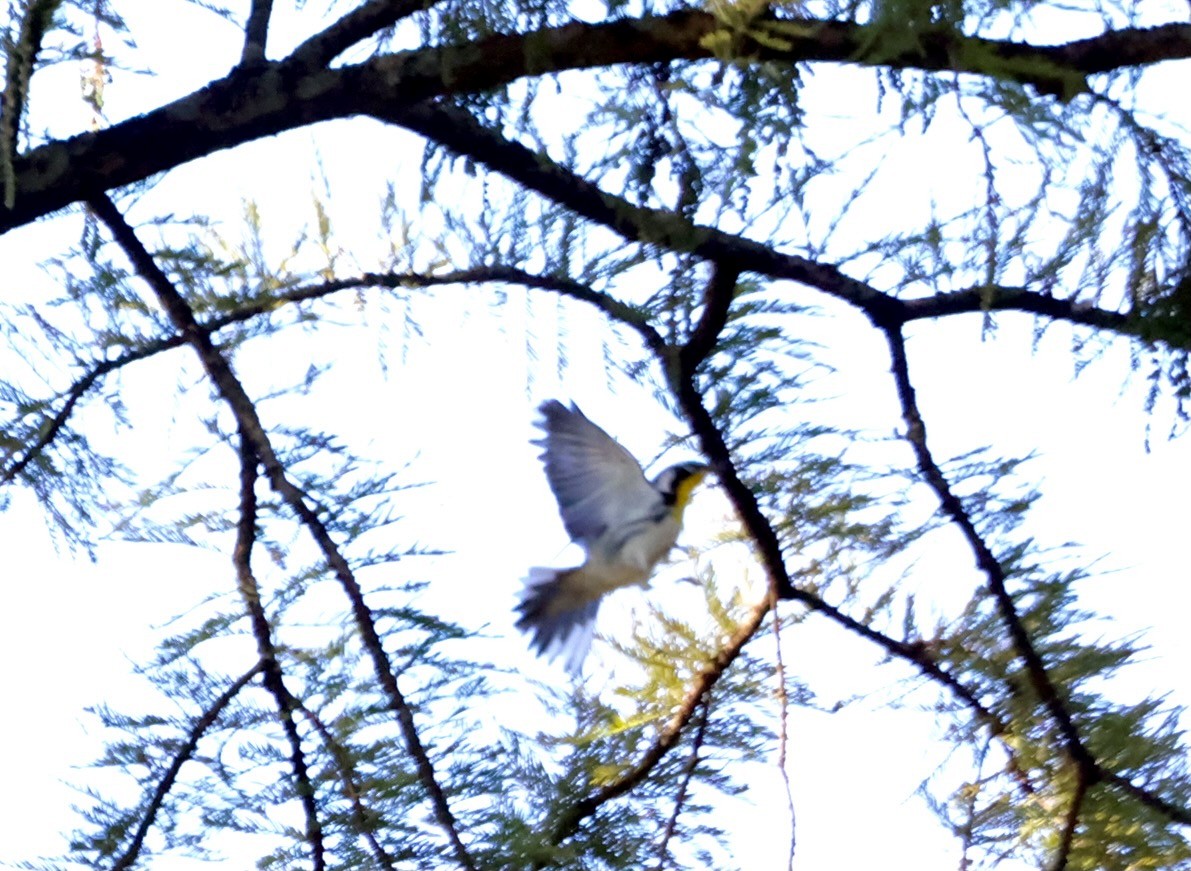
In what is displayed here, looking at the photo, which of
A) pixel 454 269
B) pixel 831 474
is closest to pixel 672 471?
pixel 831 474

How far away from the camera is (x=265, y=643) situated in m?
1.15

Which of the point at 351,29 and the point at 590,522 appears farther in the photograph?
the point at 590,522

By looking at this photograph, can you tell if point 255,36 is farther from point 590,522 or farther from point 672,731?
point 672,731

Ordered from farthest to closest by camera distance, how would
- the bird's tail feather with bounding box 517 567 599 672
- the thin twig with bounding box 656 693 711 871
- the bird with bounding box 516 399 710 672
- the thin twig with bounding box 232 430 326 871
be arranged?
the bird's tail feather with bounding box 517 567 599 672 < the bird with bounding box 516 399 710 672 < the thin twig with bounding box 656 693 711 871 < the thin twig with bounding box 232 430 326 871

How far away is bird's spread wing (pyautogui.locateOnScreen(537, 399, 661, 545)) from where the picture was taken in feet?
4.42

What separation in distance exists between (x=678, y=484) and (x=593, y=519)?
0.12m

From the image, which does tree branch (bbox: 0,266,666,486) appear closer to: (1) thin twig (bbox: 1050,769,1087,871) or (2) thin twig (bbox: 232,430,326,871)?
(2) thin twig (bbox: 232,430,326,871)

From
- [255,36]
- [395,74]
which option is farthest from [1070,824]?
[255,36]

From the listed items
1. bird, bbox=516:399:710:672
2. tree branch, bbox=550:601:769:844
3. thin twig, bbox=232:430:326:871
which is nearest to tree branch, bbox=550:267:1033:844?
tree branch, bbox=550:601:769:844

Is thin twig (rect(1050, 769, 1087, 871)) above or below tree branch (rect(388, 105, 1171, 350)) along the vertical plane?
below

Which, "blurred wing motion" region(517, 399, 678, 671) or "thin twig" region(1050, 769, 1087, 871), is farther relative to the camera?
"blurred wing motion" region(517, 399, 678, 671)

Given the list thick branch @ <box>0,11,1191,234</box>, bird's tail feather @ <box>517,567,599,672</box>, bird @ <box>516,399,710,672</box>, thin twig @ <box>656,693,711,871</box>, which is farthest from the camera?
bird's tail feather @ <box>517,567,599,672</box>

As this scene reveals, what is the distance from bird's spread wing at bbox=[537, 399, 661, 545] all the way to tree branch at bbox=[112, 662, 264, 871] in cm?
36

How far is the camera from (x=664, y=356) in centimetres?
114
